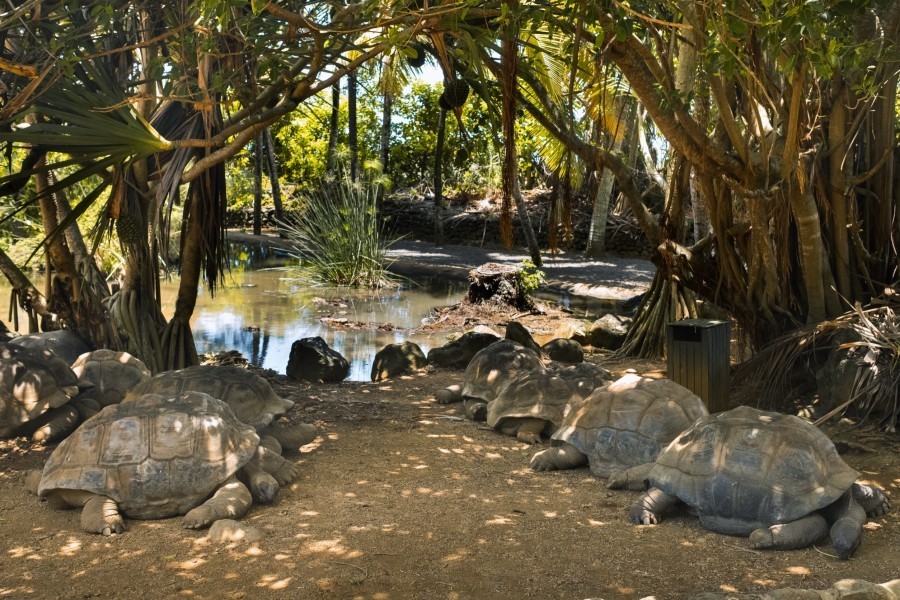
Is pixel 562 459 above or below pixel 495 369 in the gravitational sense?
below

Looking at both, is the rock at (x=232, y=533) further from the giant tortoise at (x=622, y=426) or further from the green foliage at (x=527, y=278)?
the green foliage at (x=527, y=278)

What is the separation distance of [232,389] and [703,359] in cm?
337

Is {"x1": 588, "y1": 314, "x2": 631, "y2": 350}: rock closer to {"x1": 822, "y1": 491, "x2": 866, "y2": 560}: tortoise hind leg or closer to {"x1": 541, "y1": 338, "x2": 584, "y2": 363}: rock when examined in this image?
{"x1": 541, "y1": 338, "x2": 584, "y2": 363}: rock

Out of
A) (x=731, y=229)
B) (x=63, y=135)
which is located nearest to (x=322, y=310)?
(x=731, y=229)

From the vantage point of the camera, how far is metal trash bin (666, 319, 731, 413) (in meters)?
6.70

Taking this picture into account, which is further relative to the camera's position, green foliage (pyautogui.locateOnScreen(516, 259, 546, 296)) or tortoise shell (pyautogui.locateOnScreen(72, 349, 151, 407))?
green foliage (pyautogui.locateOnScreen(516, 259, 546, 296))

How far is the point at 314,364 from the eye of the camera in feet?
30.9

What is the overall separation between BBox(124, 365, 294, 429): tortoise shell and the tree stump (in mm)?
9346

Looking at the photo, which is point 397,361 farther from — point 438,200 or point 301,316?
point 438,200

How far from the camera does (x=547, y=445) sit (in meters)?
6.35

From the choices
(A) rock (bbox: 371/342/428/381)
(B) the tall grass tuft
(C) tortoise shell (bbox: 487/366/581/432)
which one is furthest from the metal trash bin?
(B) the tall grass tuft

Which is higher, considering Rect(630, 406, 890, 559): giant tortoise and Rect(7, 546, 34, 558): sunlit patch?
Rect(630, 406, 890, 559): giant tortoise

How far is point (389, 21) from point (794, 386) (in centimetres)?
423

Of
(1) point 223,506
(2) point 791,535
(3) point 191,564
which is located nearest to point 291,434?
(1) point 223,506
